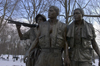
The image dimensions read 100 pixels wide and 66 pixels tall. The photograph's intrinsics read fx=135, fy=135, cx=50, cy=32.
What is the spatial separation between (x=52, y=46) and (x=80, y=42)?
0.67m

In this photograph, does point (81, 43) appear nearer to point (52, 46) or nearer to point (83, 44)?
point (83, 44)

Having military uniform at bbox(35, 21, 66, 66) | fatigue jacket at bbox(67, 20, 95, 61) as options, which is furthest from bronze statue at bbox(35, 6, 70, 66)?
fatigue jacket at bbox(67, 20, 95, 61)

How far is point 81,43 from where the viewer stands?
315 centimetres

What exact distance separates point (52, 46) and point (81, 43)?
683mm

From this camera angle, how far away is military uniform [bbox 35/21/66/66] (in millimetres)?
3092

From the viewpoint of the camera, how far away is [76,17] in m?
3.19

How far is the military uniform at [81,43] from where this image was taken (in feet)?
9.97

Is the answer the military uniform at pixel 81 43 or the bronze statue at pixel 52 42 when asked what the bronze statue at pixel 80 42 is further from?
the bronze statue at pixel 52 42

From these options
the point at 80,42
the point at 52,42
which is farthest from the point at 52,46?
the point at 80,42

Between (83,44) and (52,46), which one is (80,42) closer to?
(83,44)

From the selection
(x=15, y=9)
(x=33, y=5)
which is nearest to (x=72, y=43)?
(x=33, y=5)

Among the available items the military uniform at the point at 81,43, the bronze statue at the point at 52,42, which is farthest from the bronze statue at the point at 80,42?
the bronze statue at the point at 52,42

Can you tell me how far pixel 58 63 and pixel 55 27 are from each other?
843 millimetres

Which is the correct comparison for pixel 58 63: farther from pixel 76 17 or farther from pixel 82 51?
pixel 76 17
